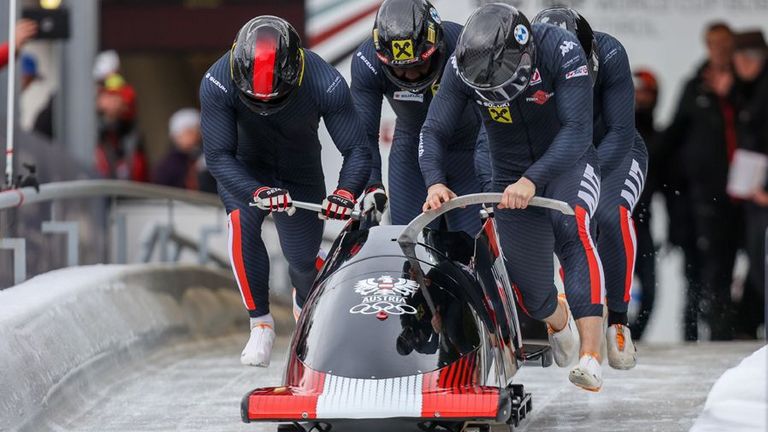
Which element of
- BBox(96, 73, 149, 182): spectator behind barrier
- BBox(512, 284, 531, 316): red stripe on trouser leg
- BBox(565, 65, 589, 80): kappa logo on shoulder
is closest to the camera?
BBox(565, 65, 589, 80): kappa logo on shoulder

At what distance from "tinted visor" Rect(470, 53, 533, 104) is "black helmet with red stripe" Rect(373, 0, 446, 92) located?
2.21 ft

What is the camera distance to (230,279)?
A: 9.80 meters

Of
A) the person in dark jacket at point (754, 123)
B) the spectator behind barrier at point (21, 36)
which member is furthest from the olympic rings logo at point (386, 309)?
the person in dark jacket at point (754, 123)

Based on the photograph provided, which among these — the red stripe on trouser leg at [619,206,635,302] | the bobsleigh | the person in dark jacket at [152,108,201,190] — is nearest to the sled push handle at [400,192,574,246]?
the bobsleigh

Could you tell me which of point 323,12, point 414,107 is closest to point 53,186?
point 414,107

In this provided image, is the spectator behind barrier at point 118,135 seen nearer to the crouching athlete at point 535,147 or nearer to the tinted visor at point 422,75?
the tinted visor at point 422,75

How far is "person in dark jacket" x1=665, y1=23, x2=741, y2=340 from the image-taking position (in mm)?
9188

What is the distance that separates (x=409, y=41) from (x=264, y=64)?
0.63m

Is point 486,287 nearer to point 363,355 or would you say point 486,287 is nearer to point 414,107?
point 363,355

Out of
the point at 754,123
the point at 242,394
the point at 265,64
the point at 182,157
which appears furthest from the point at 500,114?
the point at 182,157

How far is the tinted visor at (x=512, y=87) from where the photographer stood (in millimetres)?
5395

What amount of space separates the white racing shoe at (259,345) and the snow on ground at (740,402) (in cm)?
227

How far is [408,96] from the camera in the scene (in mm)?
6590

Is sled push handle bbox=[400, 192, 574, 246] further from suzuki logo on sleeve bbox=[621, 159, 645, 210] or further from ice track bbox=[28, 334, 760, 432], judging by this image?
suzuki logo on sleeve bbox=[621, 159, 645, 210]
